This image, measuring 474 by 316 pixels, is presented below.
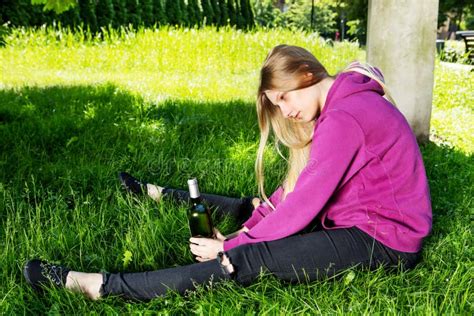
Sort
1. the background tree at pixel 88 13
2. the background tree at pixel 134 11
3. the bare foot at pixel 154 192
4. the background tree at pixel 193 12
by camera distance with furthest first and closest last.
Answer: the background tree at pixel 193 12, the background tree at pixel 134 11, the background tree at pixel 88 13, the bare foot at pixel 154 192

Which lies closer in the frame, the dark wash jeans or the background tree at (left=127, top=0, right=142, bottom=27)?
the dark wash jeans

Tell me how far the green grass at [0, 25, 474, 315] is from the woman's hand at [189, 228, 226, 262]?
22 cm

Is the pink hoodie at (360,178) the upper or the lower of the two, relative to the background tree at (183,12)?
lower

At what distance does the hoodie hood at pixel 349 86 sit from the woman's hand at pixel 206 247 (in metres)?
0.83

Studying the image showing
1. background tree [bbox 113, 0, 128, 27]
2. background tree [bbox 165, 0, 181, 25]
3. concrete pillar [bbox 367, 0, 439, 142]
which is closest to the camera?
concrete pillar [bbox 367, 0, 439, 142]

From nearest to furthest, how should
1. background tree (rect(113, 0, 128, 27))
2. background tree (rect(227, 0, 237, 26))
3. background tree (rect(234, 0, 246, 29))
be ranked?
background tree (rect(113, 0, 128, 27)), background tree (rect(227, 0, 237, 26)), background tree (rect(234, 0, 246, 29))

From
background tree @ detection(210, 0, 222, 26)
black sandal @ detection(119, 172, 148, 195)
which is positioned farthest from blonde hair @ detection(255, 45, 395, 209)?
background tree @ detection(210, 0, 222, 26)

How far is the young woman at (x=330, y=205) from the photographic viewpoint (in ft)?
7.76

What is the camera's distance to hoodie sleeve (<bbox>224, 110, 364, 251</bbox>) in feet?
7.62

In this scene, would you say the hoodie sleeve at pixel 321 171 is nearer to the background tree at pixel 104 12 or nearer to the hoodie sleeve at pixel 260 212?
the hoodie sleeve at pixel 260 212

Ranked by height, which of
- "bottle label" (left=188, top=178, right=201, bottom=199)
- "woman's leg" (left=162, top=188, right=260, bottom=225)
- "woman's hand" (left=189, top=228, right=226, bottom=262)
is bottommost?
"woman's leg" (left=162, top=188, right=260, bottom=225)

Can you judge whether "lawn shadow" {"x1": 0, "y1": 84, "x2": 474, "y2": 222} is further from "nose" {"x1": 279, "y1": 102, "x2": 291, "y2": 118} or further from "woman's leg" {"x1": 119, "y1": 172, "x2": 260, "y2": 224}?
"nose" {"x1": 279, "y1": 102, "x2": 291, "y2": 118}

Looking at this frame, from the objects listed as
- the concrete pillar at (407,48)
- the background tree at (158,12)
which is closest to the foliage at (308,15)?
the background tree at (158,12)

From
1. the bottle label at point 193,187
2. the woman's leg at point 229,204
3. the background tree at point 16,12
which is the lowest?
the woman's leg at point 229,204
